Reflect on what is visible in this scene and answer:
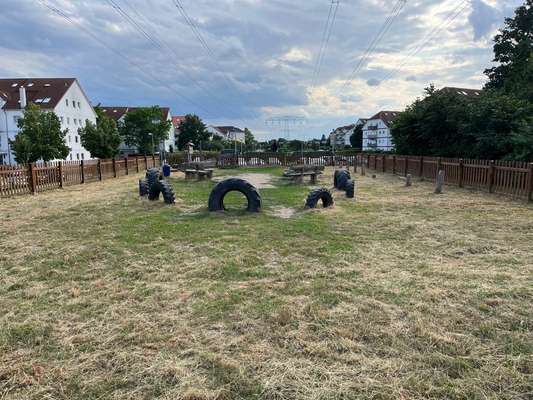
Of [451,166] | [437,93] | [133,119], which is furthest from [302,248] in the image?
[133,119]

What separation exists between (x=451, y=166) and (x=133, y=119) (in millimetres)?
46651

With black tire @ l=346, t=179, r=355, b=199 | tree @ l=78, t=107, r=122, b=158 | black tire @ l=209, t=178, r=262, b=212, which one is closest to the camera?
black tire @ l=209, t=178, r=262, b=212

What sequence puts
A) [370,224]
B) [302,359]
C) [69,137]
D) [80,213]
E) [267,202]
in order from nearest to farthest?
[302,359], [370,224], [80,213], [267,202], [69,137]

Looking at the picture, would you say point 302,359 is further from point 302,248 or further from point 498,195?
point 498,195

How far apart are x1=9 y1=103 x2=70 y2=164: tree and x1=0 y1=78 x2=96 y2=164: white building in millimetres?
17861

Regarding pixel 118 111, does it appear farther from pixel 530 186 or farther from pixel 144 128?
pixel 530 186

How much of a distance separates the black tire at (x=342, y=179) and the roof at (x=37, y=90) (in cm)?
4036

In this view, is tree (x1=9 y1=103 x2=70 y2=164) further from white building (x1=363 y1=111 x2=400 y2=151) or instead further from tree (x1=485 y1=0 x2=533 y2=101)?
white building (x1=363 y1=111 x2=400 y2=151)

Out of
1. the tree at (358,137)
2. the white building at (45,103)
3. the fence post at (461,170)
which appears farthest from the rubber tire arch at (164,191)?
the tree at (358,137)

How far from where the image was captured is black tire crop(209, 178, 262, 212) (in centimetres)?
855

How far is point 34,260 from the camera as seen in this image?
16.3ft

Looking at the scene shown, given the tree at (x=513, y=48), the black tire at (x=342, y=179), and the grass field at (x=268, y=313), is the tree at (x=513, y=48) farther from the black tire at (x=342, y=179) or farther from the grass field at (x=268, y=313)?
the grass field at (x=268, y=313)

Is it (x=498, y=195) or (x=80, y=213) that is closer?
(x=80, y=213)

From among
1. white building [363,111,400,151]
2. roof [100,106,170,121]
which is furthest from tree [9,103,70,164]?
white building [363,111,400,151]
